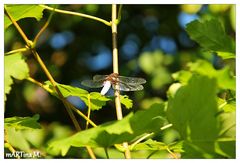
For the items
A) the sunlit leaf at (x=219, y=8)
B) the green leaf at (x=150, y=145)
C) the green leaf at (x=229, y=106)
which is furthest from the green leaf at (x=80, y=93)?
the sunlit leaf at (x=219, y=8)

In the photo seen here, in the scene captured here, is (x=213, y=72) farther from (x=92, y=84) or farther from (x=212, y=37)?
(x=92, y=84)

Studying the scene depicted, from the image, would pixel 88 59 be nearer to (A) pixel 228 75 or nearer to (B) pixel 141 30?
(B) pixel 141 30

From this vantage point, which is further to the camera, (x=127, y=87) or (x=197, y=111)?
(x=127, y=87)

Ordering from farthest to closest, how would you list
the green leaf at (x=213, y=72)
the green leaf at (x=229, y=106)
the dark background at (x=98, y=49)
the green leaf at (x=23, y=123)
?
the dark background at (x=98, y=49) < the green leaf at (x=23, y=123) < the green leaf at (x=229, y=106) < the green leaf at (x=213, y=72)

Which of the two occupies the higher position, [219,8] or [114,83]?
[219,8]

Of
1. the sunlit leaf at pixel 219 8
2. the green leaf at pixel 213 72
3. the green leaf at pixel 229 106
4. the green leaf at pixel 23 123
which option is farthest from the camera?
the sunlit leaf at pixel 219 8

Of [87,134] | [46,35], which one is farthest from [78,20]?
[87,134]

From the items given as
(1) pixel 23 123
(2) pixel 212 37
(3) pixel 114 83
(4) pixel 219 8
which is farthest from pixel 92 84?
(4) pixel 219 8

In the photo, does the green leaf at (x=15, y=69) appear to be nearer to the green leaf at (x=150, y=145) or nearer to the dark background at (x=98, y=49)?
the green leaf at (x=150, y=145)

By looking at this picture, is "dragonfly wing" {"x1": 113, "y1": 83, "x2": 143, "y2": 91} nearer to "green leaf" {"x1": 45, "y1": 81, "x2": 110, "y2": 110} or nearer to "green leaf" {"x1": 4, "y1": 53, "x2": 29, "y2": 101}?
"green leaf" {"x1": 45, "y1": 81, "x2": 110, "y2": 110}
